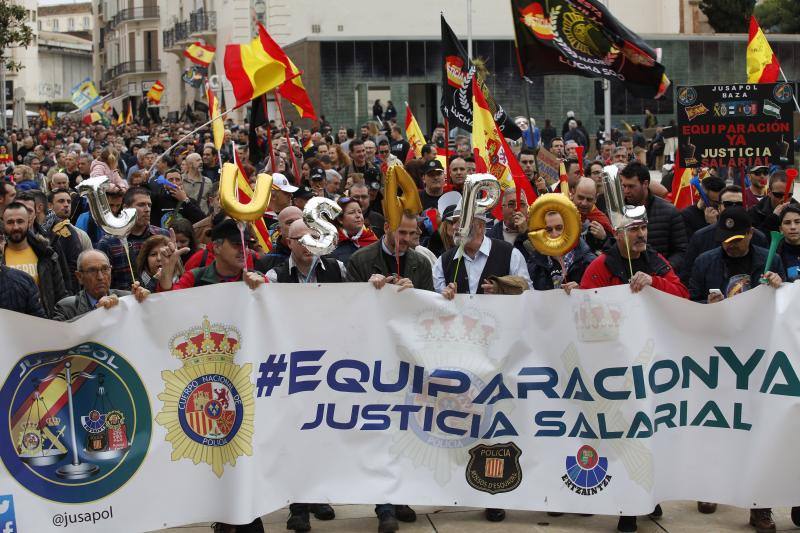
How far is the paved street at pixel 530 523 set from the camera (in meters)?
6.84

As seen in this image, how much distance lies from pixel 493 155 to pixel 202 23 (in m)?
56.6

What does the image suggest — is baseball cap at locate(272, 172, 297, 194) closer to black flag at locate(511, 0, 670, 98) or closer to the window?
black flag at locate(511, 0, 670, 98)

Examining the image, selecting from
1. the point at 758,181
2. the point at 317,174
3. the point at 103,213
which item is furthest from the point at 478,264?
the point at 317,174

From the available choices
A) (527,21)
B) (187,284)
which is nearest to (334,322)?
(187,284)

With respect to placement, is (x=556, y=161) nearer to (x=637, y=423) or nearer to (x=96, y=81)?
(x=637, y=423)

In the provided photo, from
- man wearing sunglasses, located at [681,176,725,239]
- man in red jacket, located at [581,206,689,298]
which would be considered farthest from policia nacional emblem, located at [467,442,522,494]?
man wearing sunglasses, located at [681,176,725,239]

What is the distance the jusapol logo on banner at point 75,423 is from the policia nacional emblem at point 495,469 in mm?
1642

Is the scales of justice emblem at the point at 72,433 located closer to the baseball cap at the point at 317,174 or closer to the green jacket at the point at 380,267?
the green jacket at the point at 380,267

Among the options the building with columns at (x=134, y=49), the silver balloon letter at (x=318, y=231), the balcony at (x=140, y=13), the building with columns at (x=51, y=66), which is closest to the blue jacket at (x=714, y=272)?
the silver balloon letter at (x=318, y=231)

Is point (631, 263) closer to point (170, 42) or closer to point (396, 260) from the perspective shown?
point (396, 260)

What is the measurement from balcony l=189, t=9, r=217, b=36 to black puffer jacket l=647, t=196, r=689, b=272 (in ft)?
185

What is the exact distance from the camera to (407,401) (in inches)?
271

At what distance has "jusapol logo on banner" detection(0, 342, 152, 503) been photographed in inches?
254

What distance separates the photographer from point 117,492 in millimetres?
6516
